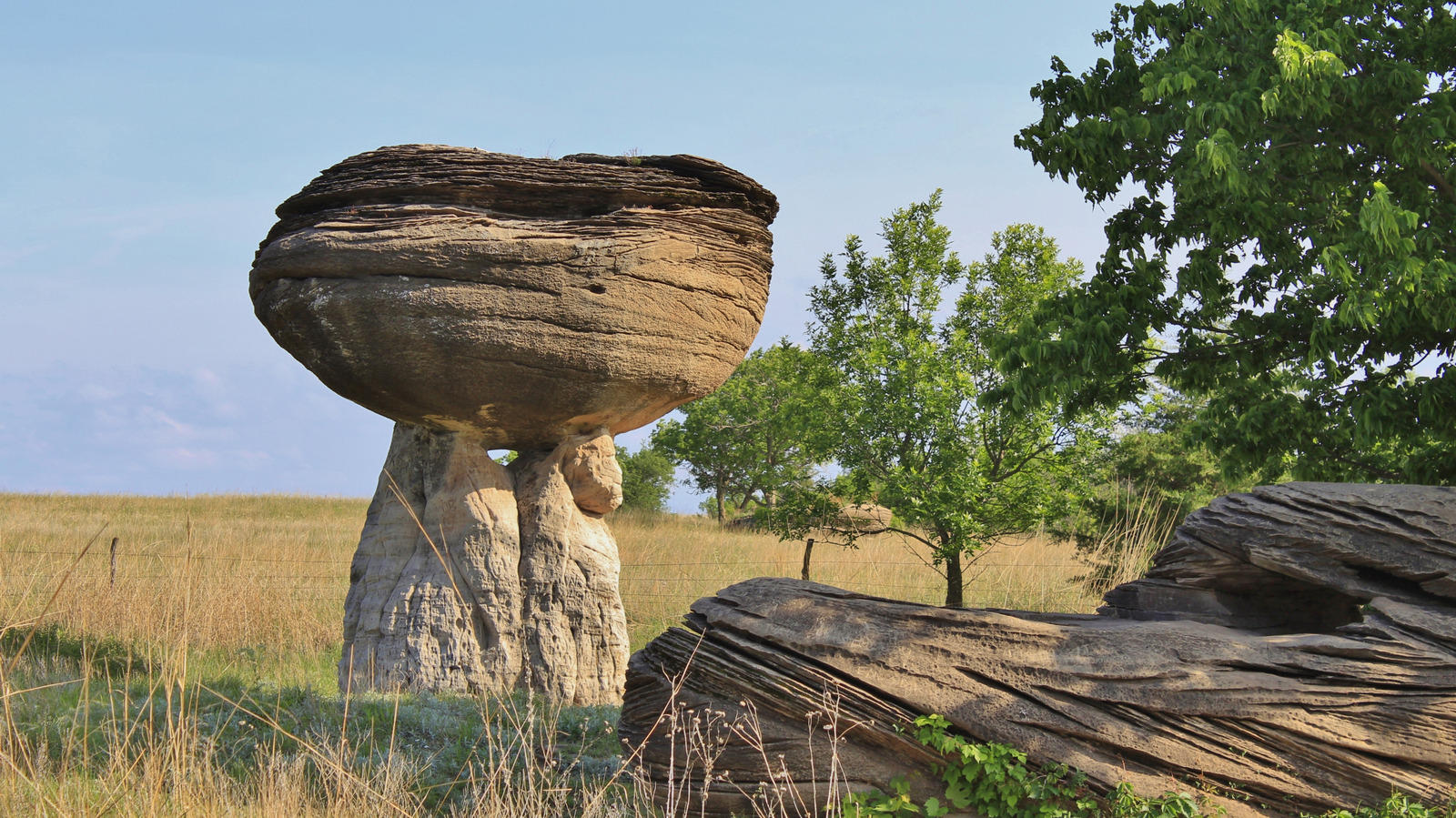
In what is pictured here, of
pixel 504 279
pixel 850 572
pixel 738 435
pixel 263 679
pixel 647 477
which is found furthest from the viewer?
pixel 647 477

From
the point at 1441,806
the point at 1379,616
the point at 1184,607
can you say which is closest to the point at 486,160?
the point at 1184,607

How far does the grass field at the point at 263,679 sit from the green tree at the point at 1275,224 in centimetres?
431

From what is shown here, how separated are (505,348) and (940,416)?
19.0 ft

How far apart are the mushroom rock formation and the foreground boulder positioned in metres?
2.58

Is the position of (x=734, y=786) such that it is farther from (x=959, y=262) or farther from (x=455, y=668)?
(x=959, y=262)

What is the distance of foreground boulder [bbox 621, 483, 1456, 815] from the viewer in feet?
15.2

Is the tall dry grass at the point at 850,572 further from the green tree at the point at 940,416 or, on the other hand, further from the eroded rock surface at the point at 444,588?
the eroded rock surface at the point at 444,588

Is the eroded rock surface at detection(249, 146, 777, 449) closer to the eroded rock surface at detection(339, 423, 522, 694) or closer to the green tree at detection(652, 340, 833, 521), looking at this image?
the eroded rock surface at detection(339, 423, 522, 694)

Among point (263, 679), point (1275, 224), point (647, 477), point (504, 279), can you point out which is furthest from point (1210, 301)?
point (647, 477)

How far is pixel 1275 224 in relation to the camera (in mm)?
8469

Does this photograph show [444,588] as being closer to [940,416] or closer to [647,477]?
[940,416]

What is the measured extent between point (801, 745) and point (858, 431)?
23.4 feet

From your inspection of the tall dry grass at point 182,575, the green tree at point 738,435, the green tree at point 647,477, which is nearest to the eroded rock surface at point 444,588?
the tall dry grass at point 182,575

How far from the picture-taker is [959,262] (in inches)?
497
